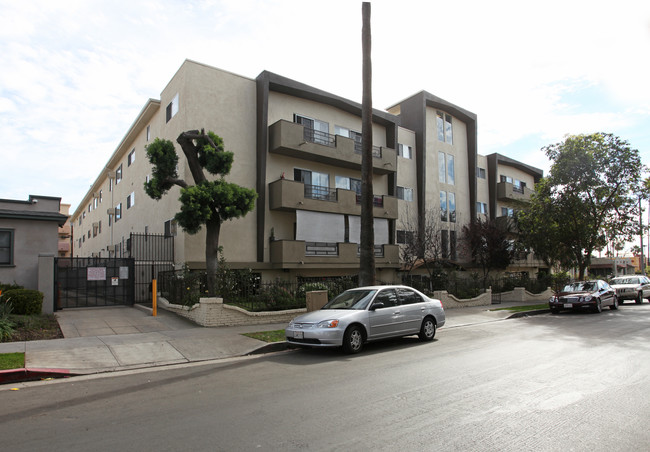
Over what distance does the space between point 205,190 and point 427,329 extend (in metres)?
8.34

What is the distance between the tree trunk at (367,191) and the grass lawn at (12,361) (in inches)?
347

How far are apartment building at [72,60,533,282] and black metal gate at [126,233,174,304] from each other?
610 mm

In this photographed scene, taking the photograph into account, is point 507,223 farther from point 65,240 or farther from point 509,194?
point 65,240

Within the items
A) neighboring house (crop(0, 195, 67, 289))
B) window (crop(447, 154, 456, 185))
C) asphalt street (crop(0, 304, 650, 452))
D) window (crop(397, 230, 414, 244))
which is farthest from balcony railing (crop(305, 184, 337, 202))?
asphalt street (crop(0, 304, 650, 452))

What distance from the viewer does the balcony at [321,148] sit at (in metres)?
21.2

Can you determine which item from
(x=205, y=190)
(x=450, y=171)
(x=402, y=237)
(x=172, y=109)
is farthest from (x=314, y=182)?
(x=450, y=171)

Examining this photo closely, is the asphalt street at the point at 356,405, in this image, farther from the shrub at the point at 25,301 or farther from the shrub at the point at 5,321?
the shrub at the point at 25,301

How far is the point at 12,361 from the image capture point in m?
7.98

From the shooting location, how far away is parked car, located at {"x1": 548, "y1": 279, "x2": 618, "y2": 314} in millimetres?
18984

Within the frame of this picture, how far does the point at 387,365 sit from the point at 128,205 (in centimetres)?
2481

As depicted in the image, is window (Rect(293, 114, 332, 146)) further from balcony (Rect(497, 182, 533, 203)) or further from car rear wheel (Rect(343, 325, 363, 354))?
balcony (Rect(497, 182, 533, 203))

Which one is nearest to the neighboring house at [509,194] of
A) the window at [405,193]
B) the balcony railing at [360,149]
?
the window at [405,193]

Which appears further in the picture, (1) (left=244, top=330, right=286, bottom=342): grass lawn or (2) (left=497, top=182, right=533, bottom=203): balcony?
(2) (left=497, top=182, right=533, bottom=203): balcony

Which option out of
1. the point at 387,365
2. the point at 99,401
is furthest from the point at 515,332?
the point at 99,401
